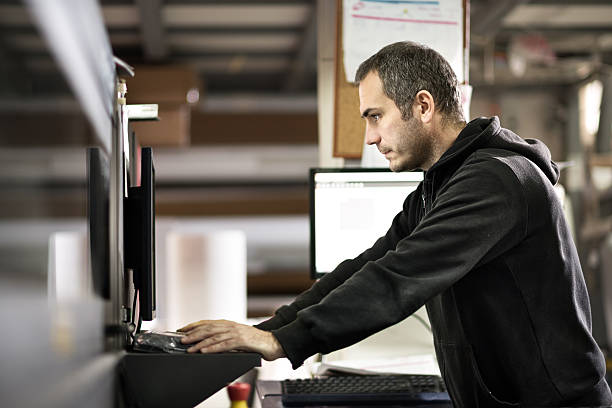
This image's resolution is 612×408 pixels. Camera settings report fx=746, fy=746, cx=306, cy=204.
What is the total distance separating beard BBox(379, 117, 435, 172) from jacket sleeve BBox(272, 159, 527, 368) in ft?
0.82

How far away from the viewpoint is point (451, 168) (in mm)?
1355

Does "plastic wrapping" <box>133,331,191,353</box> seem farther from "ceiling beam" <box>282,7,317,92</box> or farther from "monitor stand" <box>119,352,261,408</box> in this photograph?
"ceiling beam" <box>282,7,317,92</box>

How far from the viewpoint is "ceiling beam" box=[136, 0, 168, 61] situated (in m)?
4.27

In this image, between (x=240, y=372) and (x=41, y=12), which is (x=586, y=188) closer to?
(x=240, y=372)

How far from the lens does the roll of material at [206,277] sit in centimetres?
215

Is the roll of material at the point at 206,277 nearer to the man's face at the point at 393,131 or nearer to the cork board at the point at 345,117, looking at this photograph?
the cork board at the point at 345,117

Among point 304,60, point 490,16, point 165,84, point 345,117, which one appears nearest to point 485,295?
point 345,117

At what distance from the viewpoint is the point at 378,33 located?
2.10m

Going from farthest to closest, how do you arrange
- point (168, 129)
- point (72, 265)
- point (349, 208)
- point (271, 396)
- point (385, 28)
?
point (168, 129) → point (385, 28) → point (349, 208) → point (271, 396) → point (72, 265)

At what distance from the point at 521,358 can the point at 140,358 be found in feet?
2.00

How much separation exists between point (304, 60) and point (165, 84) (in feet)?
3.77

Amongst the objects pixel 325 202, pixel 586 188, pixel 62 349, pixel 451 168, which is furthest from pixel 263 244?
pixel 62 349

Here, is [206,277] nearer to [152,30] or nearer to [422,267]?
[422,267]

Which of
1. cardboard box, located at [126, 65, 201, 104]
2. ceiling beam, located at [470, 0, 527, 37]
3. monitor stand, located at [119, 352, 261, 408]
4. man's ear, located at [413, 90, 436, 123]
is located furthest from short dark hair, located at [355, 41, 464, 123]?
cardboard box, located at [126, 65, 201, 104]
